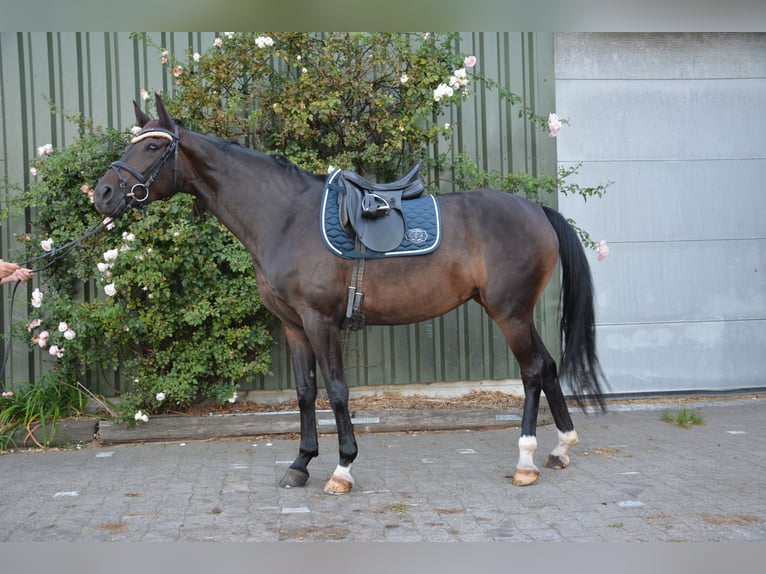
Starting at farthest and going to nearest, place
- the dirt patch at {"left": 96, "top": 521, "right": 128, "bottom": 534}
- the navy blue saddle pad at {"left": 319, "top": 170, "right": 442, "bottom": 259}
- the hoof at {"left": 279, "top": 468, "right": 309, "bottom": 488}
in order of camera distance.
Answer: the hoof at {"left": 279, "top": 468, "right": 309, "bottom": 488} → the navy blue saddle pad at {"left": 319, "top": 170, "right": 442, "bottom": 259} → the dirt patch at {"left": 96, "top": 521, "right": 128, "bottom": 534}

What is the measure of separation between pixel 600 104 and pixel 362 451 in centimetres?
443

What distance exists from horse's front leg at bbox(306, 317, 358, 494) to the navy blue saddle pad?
45 cm

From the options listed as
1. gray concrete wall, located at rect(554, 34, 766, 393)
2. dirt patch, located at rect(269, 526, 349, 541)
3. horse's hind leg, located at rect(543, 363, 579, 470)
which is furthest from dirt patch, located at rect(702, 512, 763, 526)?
gray concrete wall, located at rect(554, 34, 766, 393)

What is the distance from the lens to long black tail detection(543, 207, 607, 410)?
4531 mm

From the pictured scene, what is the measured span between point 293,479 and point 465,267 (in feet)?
5.59

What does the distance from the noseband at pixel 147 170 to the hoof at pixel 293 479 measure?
6.18 ft

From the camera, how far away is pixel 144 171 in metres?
3.93

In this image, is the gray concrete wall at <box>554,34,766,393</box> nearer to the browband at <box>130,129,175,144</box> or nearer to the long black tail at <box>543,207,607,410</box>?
the long black tail at <box>543,207,607,410</box>

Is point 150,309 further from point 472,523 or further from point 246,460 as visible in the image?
point 472,523

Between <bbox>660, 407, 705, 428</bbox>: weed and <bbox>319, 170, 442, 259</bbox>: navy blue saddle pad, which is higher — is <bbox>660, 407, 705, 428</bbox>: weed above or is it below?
below

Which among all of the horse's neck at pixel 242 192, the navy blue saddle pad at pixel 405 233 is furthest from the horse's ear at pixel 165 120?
the navy blue saddle pad at pixel 405 233

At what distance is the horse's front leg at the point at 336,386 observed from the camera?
13.1ft

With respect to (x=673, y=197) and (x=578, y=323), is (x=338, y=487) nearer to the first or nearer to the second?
(x=578, y=323)

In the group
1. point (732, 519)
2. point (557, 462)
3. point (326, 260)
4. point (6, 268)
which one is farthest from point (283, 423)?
point (732, 519)
